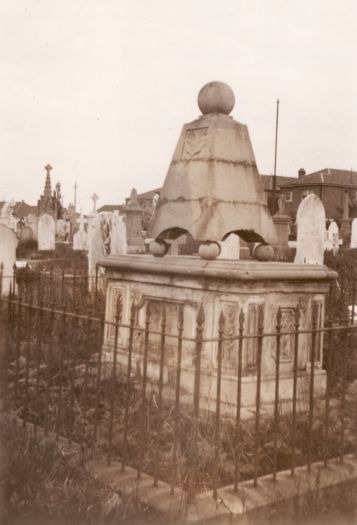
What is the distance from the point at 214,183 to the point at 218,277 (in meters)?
0.92

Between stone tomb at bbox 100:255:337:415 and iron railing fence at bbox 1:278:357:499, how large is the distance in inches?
2.1

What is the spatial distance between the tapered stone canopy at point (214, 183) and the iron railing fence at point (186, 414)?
961mm

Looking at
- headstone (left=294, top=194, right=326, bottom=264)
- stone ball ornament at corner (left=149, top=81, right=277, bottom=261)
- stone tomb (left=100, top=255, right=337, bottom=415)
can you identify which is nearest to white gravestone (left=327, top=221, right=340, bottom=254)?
headstone (left=294, top=194, right=326, bottom=264)

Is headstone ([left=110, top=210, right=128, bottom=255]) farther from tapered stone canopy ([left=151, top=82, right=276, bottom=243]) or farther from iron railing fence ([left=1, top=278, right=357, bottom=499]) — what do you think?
tapered stone canopy ([left=151, top=82, right=276, bottom=243])

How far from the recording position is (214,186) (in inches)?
199

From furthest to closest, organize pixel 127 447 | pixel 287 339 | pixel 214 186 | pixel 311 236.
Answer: pixel 311 236, pixel 214 186, pixel 287 339, pixel 127 447

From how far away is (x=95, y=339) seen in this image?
22.4 feet

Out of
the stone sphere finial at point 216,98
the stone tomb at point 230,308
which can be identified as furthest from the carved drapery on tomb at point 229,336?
the stone sphere finial at point 216,98

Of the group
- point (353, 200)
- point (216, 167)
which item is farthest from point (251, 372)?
point (353, 200)

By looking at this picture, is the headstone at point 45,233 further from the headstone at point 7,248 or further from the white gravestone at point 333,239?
the headstone at point 7,248

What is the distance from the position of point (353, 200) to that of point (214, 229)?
44.4m

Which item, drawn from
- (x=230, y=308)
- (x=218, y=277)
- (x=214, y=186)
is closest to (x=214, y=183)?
(x=214, y=186)

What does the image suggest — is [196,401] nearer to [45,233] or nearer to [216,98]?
[216,98]

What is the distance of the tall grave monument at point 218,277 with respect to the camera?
15.3 feet
